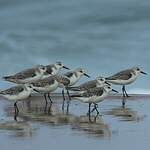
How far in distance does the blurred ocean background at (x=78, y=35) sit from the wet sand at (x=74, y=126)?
15.4 ft

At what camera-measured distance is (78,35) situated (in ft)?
91.1

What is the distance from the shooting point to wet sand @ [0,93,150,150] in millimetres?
11328

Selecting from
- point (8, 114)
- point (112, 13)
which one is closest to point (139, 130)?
point (8, 114)

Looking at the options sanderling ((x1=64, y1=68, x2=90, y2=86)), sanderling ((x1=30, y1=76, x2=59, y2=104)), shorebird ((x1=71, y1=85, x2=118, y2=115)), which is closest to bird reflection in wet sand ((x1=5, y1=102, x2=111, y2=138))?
shorebird ((x1=71, y1=85, x2=118, y2=115))

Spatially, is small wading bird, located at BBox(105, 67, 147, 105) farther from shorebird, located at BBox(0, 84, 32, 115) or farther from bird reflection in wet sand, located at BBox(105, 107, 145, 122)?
shorebird, located at BBox(0, 84, 32, 115)

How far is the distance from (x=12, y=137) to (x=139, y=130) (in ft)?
7.28

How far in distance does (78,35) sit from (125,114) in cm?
→ 1344

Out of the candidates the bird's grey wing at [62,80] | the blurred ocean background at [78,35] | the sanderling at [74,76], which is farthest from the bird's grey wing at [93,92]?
the blurred ocean background at [78,35]

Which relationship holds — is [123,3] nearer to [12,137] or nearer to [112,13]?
[112,13]

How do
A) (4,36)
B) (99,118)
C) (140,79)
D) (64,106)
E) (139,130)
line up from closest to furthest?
(139,130), (99,118), (64,106), (140,79), (4,36)

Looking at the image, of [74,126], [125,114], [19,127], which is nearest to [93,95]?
[125,114]

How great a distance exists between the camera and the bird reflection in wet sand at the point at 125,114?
13.9 m

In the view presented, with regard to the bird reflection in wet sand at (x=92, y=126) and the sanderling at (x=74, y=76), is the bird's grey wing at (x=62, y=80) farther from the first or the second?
the bird reflection in wet sand at (x=92, y=126)

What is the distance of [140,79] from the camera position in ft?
69.4
